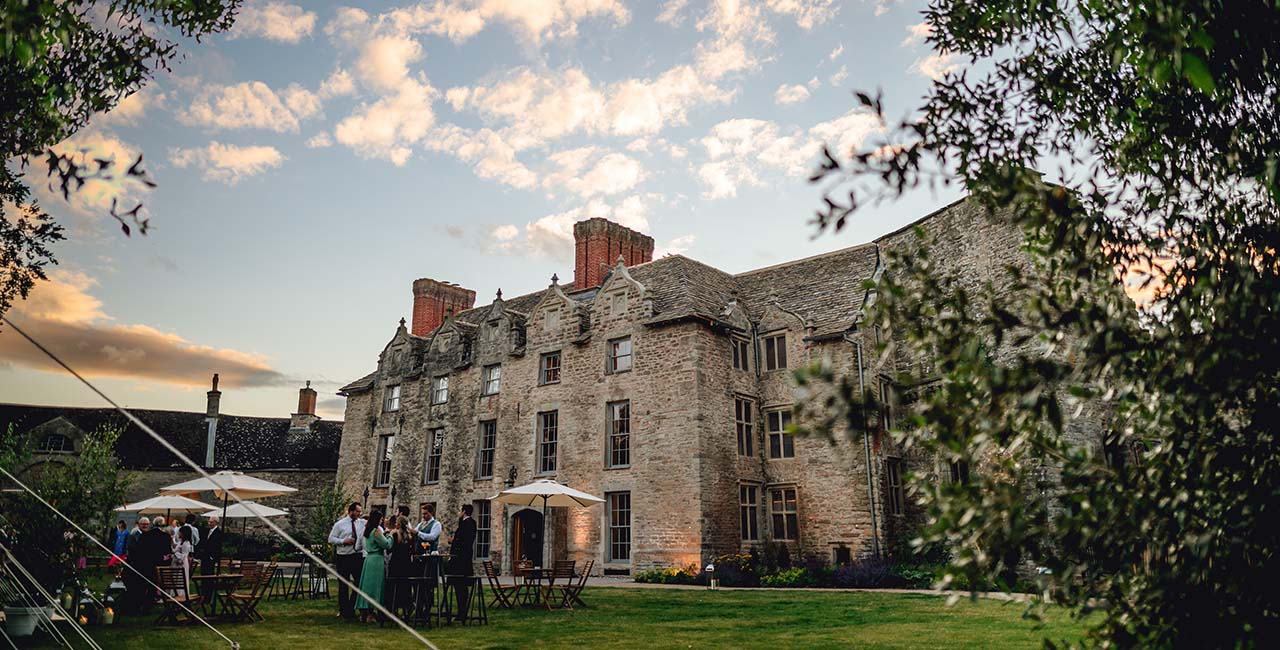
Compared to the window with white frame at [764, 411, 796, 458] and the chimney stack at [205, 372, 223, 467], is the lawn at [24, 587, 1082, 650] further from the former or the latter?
the chimney stack at [205, 372, 223, 467]

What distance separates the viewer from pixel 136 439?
152ft

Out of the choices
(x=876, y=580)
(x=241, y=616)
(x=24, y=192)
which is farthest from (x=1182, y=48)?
(x=876, y=580)

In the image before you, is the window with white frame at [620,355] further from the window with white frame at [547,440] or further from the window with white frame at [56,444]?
the window with white frame at [56,444]

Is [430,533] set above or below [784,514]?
below

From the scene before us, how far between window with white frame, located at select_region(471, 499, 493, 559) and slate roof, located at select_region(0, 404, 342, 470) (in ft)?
66.1

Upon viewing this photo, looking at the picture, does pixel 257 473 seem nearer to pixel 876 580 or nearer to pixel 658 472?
pixel 658 472

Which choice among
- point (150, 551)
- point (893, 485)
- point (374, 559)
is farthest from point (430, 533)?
point (893, 485)

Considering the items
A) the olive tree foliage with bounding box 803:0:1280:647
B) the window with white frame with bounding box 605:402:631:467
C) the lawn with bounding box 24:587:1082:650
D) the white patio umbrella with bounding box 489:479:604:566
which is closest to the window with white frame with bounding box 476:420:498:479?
the window with white frame with bounding box 605:402:631:467

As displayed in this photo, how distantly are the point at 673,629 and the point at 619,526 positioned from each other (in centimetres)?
1422

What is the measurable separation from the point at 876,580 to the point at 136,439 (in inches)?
1753

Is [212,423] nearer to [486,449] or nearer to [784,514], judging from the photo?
[486,449]

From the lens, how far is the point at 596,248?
33.5m

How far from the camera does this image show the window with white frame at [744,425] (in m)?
26.3

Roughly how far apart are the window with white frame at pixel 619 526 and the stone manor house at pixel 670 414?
0.05m
